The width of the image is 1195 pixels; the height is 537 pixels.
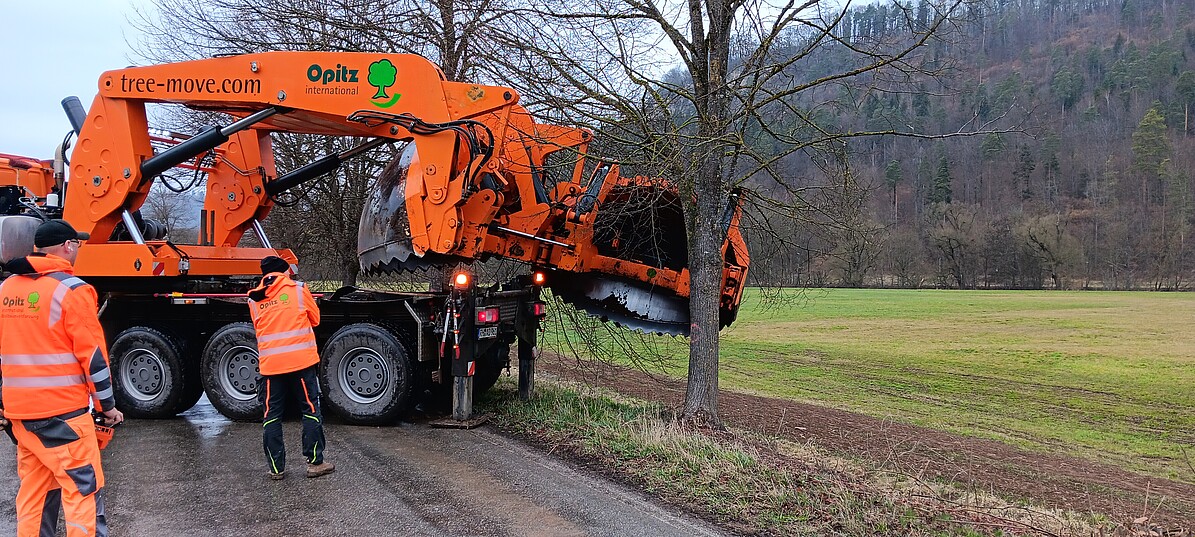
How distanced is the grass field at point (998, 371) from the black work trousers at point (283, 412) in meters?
5.07

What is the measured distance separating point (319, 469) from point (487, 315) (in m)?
2.45

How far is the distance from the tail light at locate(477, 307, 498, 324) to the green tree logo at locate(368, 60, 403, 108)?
7.15 ft

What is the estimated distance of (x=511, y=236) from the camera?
346 inches

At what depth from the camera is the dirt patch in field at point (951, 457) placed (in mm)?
8445

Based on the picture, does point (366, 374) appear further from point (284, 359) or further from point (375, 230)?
point (284, 359)

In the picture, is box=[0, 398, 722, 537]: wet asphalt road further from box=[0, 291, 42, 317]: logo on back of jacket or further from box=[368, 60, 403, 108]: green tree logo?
box=[368, 60, 403, 108]: green tree logo

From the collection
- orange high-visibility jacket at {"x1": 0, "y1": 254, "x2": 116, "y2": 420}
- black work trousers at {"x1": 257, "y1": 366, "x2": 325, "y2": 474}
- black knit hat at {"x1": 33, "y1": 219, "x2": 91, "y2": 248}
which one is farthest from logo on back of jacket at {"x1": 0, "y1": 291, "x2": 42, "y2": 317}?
black work trousers at {"x1": 257, "y1": 366, "x2": 325, "y2": 474}

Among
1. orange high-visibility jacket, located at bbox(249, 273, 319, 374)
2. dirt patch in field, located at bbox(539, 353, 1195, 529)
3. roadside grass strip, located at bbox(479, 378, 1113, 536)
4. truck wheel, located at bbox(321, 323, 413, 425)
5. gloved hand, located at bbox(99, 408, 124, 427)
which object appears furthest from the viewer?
dirt patch in field, located at bbox(539, 353, 1195, 529)

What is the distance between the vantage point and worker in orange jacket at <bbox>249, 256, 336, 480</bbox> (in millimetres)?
6328

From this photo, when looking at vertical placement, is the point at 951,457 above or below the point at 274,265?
below

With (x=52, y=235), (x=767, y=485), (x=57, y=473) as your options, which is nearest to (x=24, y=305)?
(x=52, y=235)

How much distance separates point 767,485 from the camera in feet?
18.5

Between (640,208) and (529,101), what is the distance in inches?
69.3

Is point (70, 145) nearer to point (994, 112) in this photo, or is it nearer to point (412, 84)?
point (412, 84)
